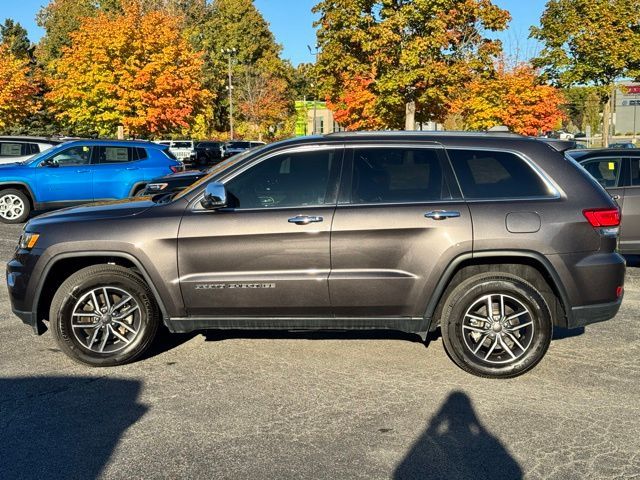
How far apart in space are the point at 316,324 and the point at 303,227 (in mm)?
758

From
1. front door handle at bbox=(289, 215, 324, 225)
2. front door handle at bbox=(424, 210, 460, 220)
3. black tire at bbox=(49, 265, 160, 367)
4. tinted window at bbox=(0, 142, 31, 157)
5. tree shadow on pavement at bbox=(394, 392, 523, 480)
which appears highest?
tinted window at bbox=(0, 142, 31, 157)

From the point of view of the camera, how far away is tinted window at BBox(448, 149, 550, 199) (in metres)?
5.18

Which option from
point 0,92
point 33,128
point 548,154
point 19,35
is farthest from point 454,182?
point 19,35

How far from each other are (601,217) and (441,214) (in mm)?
1213

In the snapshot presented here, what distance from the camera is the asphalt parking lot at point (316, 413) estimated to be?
3.74 metres

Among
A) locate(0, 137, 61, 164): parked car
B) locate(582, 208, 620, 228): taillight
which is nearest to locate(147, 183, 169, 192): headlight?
locate(0, 137, 61, 164): parked car

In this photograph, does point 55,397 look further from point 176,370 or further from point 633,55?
point 633,55

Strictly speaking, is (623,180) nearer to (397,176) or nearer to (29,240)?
(397,176)

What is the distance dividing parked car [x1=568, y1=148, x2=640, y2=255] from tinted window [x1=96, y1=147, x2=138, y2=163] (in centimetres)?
990

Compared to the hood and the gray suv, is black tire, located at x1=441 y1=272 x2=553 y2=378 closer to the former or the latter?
the gray suv

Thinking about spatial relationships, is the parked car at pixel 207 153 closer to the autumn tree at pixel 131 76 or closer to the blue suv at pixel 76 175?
the autumn tree at pixel 131 76

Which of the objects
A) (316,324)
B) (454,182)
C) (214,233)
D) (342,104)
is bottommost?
(316,324)

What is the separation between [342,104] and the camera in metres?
32.2

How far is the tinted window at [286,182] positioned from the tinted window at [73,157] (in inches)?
427
